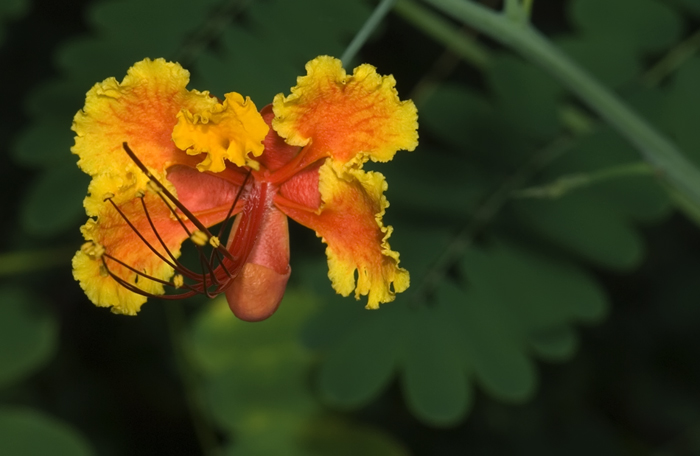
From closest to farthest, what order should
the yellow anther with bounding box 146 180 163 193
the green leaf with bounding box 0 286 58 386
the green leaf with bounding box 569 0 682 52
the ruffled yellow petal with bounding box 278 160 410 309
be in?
the ruffled yellow petal with bounding box 278 160 410 309, the yellow anther with bounding box 146 180 163 193, the green leaf with bounding box 569 0 682 52, the green leaf with bounding box 0 286 58 386

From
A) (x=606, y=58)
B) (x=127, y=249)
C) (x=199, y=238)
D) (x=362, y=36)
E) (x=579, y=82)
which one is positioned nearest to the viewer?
(x=199, y=238)

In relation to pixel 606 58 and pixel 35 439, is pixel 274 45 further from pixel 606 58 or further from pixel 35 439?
pixel 35 439

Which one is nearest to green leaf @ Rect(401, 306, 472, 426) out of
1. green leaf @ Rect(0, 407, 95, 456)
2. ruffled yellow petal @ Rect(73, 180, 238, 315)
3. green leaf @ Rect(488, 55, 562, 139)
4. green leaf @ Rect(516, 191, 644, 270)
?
green leaf @ Rect(516, 191, 644, 270)

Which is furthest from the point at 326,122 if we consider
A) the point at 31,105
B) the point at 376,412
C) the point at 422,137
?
the point at 376,412

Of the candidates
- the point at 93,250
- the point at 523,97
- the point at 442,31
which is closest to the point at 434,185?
the point at 523,97

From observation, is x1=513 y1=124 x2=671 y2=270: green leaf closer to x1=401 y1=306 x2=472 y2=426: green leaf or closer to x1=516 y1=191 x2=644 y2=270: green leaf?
x1=516 y1=191 x2=644 y2=270: green leaf

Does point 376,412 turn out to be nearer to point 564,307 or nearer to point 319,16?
point 564,307
